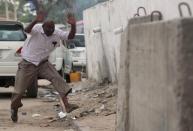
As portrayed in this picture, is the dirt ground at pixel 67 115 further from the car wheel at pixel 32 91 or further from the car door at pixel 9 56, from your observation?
the car door at pixel 9 56

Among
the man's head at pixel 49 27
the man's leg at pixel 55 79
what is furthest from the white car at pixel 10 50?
the man's head at pixel 49 27

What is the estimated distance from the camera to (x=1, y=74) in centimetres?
1509

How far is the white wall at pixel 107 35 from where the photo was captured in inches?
549

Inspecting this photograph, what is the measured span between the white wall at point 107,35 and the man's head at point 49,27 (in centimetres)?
205

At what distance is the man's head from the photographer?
1020cm

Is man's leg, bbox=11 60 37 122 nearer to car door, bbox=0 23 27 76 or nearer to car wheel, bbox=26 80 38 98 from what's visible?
car door, bbox=0 23 27 76

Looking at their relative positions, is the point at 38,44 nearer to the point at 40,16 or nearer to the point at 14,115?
the point at 40,16

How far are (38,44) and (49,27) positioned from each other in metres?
0.37

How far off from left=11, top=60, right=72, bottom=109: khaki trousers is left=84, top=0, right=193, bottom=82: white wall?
229cm

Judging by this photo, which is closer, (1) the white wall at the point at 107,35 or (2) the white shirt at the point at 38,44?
(2) the white shirt at the point at 38,44

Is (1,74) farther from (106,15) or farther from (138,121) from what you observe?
(138,121)

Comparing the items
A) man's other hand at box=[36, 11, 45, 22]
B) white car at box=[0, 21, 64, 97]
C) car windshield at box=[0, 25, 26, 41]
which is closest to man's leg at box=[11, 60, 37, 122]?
man's other hand at box=[36, 11, 45, 22]

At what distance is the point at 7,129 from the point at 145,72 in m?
4.50

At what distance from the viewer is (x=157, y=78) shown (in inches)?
209
